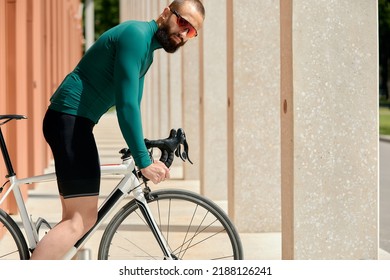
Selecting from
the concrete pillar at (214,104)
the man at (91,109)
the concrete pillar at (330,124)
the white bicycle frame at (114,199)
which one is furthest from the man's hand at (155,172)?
the concrete pillar at (214,104)

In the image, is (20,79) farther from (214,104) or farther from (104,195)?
(214,104)

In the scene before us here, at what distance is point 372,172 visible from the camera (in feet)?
19.8

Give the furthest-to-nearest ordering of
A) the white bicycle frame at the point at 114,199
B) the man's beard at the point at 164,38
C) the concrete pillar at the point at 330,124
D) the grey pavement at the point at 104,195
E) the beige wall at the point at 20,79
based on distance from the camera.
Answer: the beige wall at the point at 20,79
the grey pavement at the point at 104,195
the concrete pillar at the point at 330,124
the white bicycle frame at the point at 114,199
the man's beard at the point at 164,38

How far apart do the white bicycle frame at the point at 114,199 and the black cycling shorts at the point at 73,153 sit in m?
0.13

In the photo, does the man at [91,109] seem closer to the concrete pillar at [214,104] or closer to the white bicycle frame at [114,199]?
the white bicycle frame at [114,199]

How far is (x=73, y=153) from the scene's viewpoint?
14.4 feet

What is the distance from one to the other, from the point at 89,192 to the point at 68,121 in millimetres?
335

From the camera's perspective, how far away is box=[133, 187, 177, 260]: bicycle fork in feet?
15.4

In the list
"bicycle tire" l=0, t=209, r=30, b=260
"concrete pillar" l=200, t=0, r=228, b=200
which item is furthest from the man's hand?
"concrete pillar" l=200, t=0, r=228, b=200

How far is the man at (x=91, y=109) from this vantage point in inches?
169

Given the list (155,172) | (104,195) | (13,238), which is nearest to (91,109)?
(155,172)

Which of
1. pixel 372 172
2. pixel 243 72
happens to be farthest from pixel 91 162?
pixel 243 72

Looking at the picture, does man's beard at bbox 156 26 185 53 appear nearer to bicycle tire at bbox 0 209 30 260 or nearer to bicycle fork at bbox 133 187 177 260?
bicycle fork at bbox 133 187 177 260

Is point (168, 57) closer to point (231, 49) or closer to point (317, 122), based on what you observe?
point (231, 49)
